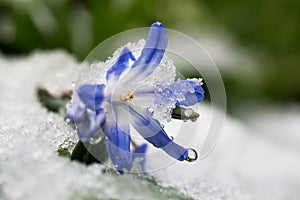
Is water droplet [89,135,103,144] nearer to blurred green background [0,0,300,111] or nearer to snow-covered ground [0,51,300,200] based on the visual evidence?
snow-covered ground [0,51,300,200]

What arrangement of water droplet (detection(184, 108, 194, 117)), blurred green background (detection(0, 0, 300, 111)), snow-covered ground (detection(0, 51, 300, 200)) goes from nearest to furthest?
snow-covered ground (detection(0, 51, 300, 200)) < water droplet (detection(184, 108, 194, 117)) < blurred green background (detection(0, 0, 300, 111))

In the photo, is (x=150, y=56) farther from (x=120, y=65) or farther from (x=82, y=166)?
(x=82, y=166)

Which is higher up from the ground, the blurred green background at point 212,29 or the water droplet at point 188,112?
the blurred green background at point 212,29

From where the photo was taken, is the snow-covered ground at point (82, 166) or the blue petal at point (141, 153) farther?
the blue petal at point (141, 153)

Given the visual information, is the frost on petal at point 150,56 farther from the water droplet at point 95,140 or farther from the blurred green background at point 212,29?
the blurred green background at point 212,29

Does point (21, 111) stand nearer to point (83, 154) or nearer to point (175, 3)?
point (83, 154)

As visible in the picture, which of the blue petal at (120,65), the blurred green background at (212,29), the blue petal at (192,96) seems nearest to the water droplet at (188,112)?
the blue petal at (192,96)

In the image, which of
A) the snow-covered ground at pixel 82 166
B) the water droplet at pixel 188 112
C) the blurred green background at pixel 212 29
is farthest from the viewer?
the blurred green background at pixel 212 29

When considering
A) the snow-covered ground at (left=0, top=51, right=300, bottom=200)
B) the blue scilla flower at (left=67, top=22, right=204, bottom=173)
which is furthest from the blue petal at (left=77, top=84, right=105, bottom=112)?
the snow-covered ground at (left=0, top=51, right=300, bottom=200)
